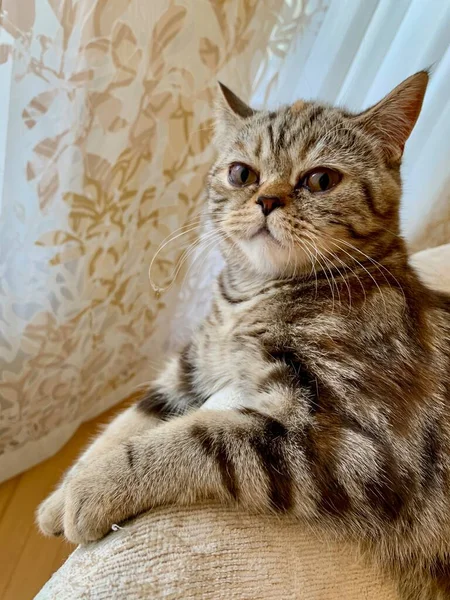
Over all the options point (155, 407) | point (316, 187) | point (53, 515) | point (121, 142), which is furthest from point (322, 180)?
point (53, 515)

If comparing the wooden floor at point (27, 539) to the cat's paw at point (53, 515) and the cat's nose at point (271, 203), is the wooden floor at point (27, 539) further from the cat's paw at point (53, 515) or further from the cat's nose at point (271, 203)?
the cat's nose at point (271, 203)

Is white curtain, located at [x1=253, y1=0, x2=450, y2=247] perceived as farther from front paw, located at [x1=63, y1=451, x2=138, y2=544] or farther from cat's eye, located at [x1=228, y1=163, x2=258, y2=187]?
front paw, located at [x1=63, y1=451, x2=138, y2=544]

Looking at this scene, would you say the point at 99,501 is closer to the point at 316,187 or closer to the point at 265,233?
the point at 265,233

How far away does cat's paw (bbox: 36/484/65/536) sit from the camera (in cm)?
80

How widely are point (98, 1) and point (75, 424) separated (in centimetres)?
108

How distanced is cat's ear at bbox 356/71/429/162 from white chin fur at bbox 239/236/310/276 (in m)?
0.26

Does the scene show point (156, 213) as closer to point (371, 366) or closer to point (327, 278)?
point (327, 278)

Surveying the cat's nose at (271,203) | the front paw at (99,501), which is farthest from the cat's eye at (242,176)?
the front paw at (99,501)

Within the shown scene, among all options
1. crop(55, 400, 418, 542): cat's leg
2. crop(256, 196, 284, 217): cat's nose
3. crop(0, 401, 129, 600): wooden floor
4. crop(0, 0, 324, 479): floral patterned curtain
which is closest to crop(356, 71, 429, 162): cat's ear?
crop(256, 196, 284, 217): cat's nose

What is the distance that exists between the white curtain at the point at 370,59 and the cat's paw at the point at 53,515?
0.99 meters

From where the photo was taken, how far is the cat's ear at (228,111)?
41.6 inches

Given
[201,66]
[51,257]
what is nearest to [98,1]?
[201,66]

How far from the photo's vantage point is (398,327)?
33.9 inches

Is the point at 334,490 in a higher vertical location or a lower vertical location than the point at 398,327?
lower
